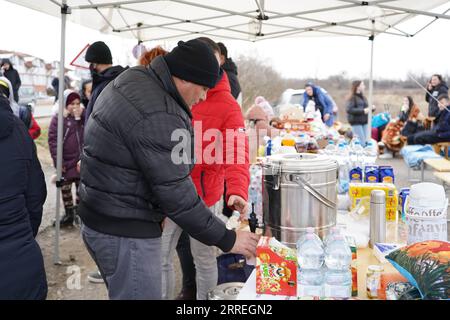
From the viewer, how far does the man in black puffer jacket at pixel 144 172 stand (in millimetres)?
1489

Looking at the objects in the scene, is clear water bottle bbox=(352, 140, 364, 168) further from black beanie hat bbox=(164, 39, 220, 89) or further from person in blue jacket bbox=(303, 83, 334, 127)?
→ person in blue jacket bbox=(303, 83, 334, 127)

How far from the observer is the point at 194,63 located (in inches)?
61.1

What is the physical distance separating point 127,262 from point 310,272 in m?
0.68

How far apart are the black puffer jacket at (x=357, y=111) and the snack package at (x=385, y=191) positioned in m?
6.48

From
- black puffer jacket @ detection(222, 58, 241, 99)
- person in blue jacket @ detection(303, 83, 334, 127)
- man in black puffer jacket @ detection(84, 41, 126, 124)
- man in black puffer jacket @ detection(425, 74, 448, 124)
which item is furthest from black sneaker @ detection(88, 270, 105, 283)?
man in black puffer jacket @ detection(425, 74, 448, 124)

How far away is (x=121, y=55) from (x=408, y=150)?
5179 mm

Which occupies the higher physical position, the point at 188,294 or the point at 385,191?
the point at 385,191

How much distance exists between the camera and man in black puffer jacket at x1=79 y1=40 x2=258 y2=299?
1489mm

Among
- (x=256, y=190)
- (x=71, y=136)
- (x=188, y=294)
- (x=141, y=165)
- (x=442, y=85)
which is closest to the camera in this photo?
(x=141, y=165)

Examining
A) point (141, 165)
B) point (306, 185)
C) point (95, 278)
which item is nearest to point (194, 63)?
point (141, 165)

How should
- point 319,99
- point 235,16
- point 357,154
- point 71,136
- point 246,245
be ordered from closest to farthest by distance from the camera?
point 246,245, point 357,154, point 71,136, point 235,16, point 319,99

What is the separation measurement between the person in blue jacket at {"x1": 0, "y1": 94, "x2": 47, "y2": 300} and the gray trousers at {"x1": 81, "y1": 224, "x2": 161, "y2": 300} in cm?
24

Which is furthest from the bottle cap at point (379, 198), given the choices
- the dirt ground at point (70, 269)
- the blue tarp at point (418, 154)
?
the blue tarp at point (418, 154)

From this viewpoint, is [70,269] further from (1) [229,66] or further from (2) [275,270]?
(2) [275,270]
